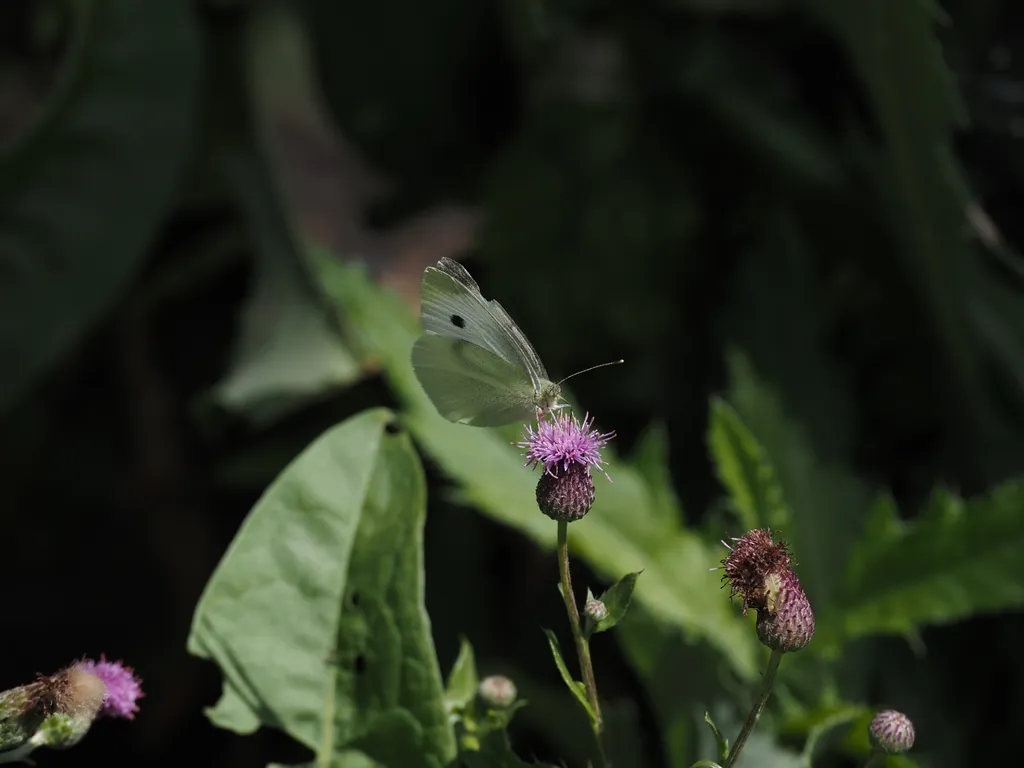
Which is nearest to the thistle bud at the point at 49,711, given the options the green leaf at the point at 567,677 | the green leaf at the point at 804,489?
the green leaf at the point at 567,677

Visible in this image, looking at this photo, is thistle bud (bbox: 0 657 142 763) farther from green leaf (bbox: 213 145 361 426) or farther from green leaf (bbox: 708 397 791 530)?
green leaf (bbox: 213 145 361 426)

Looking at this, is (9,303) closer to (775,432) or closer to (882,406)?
(775,432)

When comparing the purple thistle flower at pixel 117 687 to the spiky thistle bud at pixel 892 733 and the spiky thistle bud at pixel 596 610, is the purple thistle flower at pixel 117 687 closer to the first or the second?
the spiky thistle bud at pixel 596 610

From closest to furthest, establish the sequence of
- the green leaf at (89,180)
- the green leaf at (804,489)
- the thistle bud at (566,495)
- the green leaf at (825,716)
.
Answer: the thistle bud at (566,495)
the green leaf at (825,716)
the green leaf at (804,489)
the green leaf at (89,180)

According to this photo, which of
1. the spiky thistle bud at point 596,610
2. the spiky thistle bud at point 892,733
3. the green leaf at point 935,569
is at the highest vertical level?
the spiky thistle bud at point 596,610

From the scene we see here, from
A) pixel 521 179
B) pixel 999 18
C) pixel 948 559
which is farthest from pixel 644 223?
pixel 948 559

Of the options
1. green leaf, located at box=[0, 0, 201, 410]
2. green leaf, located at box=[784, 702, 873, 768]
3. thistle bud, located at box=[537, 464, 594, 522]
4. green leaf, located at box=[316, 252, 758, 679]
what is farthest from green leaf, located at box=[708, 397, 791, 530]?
green leaf, located at box=[0, 0, 201, 410]

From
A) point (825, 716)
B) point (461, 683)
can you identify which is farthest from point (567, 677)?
point (825, 716)
